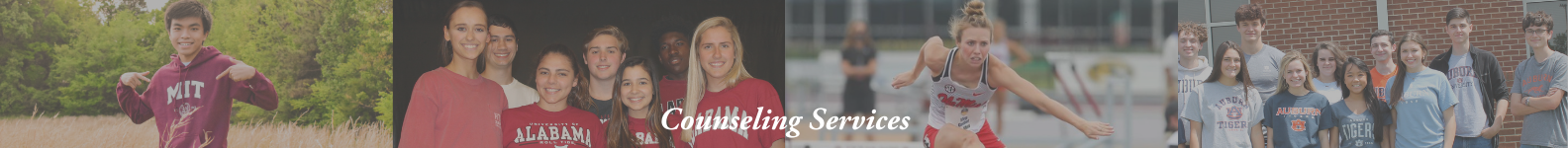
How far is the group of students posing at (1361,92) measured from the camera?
538cm

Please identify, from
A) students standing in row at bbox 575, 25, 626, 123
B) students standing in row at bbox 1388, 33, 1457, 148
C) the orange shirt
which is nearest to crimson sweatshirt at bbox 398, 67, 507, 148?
students standing in row at bbox 575, 25, 626, 123

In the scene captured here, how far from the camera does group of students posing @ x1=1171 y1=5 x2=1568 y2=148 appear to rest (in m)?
5.38

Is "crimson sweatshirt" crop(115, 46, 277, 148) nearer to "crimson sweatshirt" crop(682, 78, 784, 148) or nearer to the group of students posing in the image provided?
"crimson sweatshirt" crop(682, 78, 784, 148)

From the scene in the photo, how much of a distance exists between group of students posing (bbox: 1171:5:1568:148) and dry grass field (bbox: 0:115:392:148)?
15.8 ft

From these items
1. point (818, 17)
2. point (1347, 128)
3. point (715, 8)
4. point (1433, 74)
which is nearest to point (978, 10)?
point (818, 17)

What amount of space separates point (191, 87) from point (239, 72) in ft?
0.76

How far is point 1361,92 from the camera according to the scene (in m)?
5.45

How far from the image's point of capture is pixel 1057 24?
16.8 ft

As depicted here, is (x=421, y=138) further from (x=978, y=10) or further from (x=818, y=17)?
(x=978, y=10)

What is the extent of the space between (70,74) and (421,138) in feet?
Result: 6.55

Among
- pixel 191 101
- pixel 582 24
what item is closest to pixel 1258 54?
pixel 582 24

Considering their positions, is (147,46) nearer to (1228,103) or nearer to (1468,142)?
(1228,103)

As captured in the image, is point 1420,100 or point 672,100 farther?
point 1420,100

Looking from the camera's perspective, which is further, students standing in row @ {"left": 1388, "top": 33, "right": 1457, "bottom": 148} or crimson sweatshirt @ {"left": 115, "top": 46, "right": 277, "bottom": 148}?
students standing in row @ {"left": 1388, "top": 33, "right": 1457, "bottom": 148}
